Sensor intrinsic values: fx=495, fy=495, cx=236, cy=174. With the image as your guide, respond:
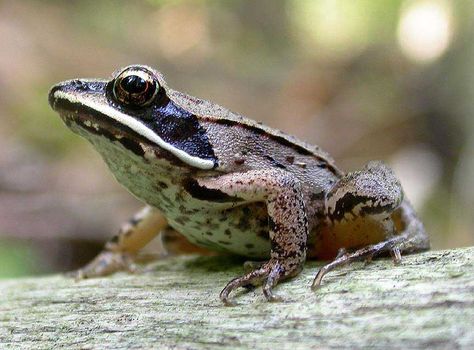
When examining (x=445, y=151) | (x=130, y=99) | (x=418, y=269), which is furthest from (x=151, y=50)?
(x=418, y=269)

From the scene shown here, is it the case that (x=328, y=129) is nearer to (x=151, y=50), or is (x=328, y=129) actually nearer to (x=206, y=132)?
(x=151, y=50)

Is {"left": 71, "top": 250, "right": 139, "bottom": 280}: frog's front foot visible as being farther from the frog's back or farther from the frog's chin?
the frog's back

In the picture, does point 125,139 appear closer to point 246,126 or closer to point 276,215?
point 246,126

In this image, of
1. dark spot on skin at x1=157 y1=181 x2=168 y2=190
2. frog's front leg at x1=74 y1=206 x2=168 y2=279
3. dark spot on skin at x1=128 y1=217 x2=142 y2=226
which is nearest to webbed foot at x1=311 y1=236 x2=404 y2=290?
dark spot on skin at x1=157 y1=181 x2=168 y2=190

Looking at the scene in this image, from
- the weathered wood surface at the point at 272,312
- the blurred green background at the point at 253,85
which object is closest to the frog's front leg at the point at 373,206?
the weathered wood surface at the point at 272,312

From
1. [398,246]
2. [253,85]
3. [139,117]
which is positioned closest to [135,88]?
[139,117]

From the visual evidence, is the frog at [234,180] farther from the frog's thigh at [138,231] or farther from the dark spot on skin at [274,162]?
the frog's thigh at [138,231]
